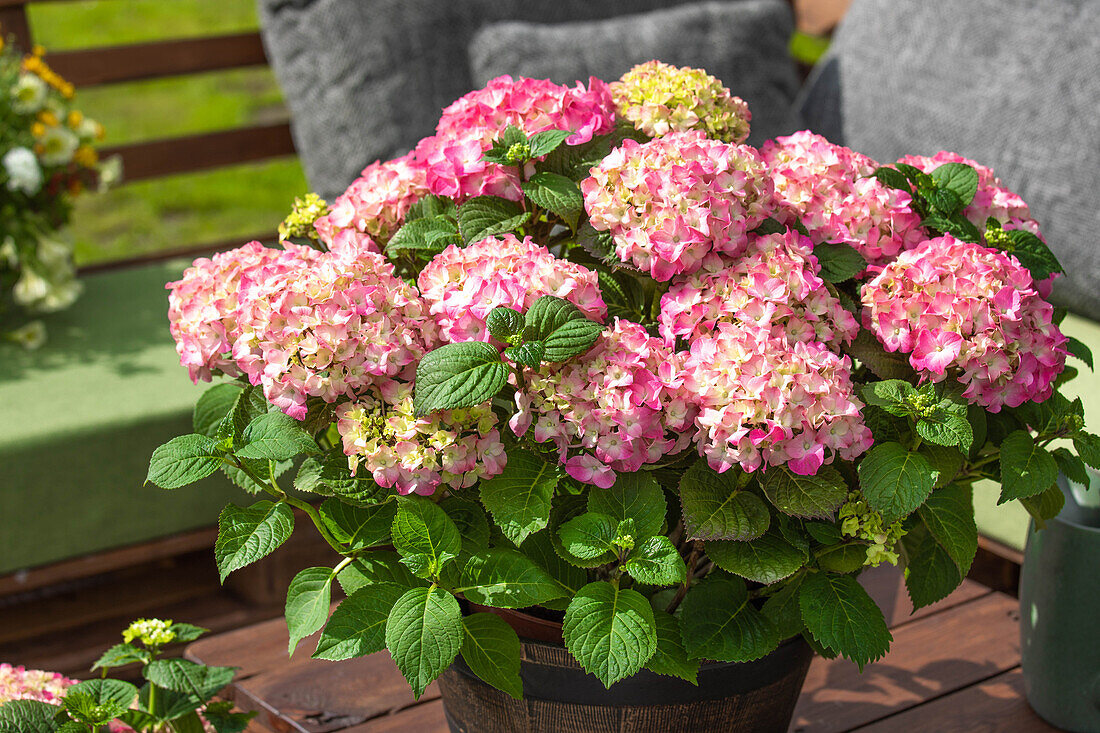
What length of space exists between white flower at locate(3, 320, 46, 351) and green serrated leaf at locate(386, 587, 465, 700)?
1244mm

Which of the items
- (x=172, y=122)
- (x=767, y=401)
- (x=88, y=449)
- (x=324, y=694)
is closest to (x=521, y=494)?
(x=767, y=401)

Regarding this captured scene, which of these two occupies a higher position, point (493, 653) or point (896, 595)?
point (493, 653)

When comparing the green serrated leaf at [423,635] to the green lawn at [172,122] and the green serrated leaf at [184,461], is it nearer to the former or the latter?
the green serrated leaf at [184,461]

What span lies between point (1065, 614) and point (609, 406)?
0.45m

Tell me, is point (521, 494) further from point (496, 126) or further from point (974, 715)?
point (974, 715)

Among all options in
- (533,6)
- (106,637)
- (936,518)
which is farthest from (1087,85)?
(106,637)

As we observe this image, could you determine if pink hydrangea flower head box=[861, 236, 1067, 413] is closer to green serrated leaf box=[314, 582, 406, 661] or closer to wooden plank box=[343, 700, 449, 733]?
green serrated leaf box=[314, 582, 406, 661]

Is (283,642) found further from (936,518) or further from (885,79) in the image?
(885,79)

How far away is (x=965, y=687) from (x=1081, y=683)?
103 mm

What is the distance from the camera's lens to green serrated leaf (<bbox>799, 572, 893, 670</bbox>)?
0.62 m

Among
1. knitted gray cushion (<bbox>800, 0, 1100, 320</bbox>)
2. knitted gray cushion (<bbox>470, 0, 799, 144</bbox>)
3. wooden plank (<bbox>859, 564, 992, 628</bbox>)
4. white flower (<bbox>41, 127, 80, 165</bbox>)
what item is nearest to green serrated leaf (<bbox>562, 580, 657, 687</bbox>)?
wooden plank (<bbox>859, 564, 992, 628</bbox>)

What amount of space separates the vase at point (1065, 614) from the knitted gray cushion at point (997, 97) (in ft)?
2.64

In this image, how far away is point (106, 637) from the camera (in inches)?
62.7

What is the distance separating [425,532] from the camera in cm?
62
